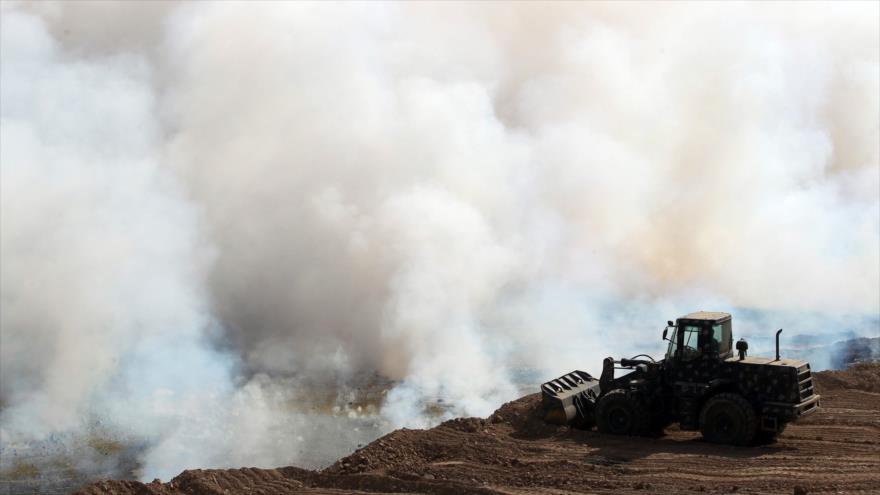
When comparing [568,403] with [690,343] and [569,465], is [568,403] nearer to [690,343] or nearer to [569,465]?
[690,343]

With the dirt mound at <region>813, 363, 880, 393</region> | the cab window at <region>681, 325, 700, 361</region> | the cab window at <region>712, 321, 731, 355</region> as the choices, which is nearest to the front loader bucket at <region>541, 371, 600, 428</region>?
the cab window at <region>681, 325, 700, 361</region>

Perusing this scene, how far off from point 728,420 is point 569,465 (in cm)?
238

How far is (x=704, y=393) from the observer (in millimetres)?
14758

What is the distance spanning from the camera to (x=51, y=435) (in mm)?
19734

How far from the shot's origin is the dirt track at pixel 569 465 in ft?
40.9

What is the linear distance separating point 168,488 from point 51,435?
7.86m

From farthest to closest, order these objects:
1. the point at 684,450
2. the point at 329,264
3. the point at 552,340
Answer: the point at 329,264
the point at 552,340
the point at 684,450

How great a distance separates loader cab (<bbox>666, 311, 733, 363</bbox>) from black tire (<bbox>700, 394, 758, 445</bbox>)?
0.71 metres

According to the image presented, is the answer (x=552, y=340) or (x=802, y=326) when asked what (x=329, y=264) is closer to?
(x=552, y=340)

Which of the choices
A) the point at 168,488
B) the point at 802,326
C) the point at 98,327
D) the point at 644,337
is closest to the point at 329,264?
the point at 98,327

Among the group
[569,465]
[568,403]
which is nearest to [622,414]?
[568,403]

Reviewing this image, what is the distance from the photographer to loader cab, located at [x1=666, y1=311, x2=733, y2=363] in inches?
586

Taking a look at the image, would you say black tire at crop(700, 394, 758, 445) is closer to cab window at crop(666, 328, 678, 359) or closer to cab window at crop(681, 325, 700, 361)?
cab window at crop(681, 325, 700, 361)

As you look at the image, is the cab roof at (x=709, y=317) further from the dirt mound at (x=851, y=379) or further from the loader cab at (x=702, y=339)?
the dirt mound at (x=851, y=379)
